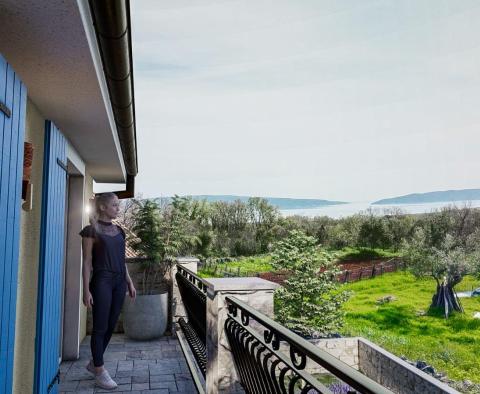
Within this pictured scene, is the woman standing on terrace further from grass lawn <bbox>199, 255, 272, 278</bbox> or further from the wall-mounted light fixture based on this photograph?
grass lawn <bbox>199, 255, 272, 278</bbox>

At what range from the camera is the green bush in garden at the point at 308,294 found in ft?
39.2

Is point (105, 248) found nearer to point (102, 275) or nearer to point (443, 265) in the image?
point (102, 275)

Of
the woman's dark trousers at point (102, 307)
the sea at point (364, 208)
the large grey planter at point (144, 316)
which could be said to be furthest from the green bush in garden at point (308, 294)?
the sea at point (364, 208)

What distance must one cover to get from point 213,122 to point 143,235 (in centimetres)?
2772

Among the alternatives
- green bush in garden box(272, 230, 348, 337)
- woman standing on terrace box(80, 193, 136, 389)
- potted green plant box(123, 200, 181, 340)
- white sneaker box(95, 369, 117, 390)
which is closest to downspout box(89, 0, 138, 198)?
woman standing on terrace box(80, 193, 136, 389)

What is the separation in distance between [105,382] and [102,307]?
2.19 ft

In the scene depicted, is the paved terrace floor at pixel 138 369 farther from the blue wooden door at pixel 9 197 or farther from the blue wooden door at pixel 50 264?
the blue wooden door at pixel 9 197

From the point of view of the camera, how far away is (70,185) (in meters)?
4.99

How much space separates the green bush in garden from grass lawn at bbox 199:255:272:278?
Result: 425 inches

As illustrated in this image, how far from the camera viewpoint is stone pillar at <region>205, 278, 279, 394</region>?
8.07 feet

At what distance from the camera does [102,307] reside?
145 inches

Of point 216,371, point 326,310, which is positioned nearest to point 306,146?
point 326,310

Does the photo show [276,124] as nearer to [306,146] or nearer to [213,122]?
[213,122]

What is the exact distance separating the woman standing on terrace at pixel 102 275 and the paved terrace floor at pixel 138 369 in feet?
0.64
